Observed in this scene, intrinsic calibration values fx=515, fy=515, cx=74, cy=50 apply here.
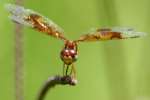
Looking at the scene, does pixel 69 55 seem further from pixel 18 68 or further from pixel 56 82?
pixel 18 68

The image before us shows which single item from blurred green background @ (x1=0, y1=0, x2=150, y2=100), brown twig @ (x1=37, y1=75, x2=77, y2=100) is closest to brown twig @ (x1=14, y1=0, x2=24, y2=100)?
blurred green background @ (x1=0, y1=0, x2=150, y2=100)

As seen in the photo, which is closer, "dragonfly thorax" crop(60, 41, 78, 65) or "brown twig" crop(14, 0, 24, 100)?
"dragonfly thorax" crop(60, 41, 78, 65)

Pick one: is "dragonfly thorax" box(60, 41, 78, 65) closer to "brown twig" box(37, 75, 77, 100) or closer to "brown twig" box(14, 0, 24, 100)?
"brown twig" box(37, 75, 77, 100)

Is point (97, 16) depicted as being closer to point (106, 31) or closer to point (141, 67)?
point (141, 67)

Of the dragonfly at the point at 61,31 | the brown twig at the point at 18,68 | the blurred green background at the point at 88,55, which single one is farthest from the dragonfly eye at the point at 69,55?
the blurred green background at the point at 88,55

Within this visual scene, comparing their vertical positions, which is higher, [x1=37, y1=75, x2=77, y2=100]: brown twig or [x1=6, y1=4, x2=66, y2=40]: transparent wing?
[x1=6, y1=4, x2=66, y2=40]: transparent wing

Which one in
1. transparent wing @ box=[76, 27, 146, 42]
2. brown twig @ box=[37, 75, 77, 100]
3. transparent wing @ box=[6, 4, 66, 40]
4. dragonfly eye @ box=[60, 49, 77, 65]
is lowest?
brown twig @ box=[37, 75, 77, 100]

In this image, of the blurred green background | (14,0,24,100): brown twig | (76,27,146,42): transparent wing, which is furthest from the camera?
the blurred green background

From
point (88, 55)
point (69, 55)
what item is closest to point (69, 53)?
point (69, 55)
